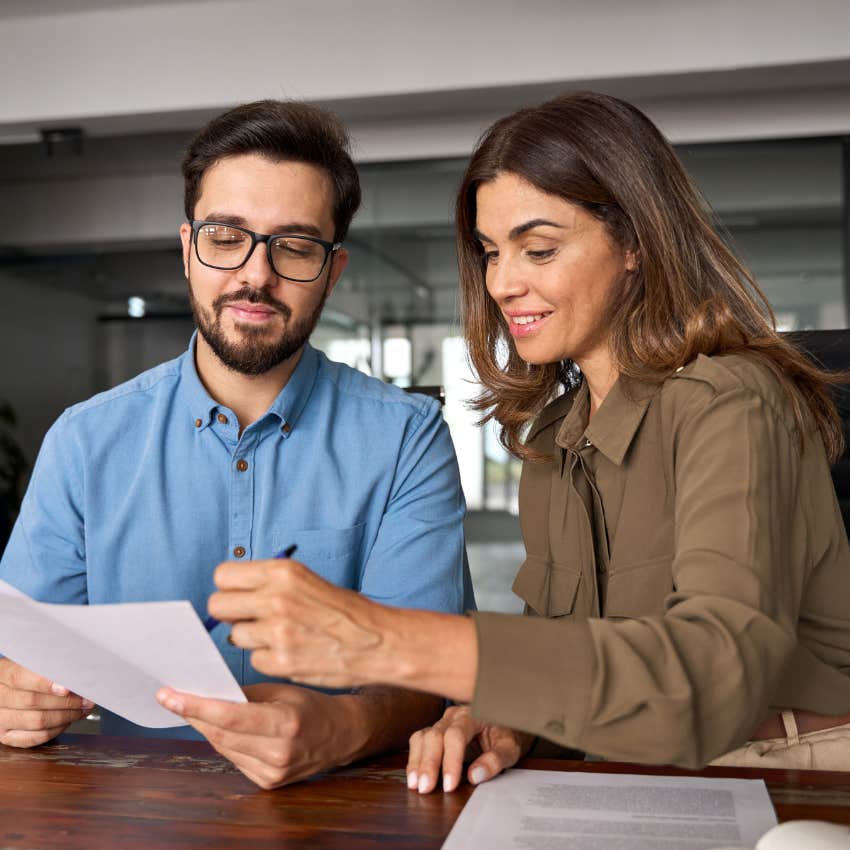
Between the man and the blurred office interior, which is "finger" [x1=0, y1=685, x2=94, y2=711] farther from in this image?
the blurred office interior

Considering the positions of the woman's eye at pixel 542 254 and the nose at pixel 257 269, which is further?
the nose at pixel 257 269

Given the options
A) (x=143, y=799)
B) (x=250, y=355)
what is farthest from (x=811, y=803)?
(x=250, y=355)

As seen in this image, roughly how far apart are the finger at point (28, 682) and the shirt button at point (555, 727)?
25.4 inches

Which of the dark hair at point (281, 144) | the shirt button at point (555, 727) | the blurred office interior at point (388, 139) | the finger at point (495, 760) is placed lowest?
the finger at point (495, 760)

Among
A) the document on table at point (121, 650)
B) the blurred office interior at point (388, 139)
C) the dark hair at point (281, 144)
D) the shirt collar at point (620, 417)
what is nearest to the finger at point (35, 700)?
the document on table at point (121, 650)

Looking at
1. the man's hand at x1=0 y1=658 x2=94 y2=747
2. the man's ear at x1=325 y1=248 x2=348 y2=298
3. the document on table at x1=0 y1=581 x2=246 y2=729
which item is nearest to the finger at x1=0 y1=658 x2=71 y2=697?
the man's hand at x1=0 y1=658 x2=94 y2=747

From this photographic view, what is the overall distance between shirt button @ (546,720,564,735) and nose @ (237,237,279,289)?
3.13 feet

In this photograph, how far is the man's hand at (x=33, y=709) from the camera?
1193mm

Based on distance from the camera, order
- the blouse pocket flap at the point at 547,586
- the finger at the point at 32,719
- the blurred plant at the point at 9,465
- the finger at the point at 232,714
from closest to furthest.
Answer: the finger at the point at 232,714
the finger at the point at 32,719
the blouse pocket flap at the point at 547,586
the blurred plant at the point at 9,465

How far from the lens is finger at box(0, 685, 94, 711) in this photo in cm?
120

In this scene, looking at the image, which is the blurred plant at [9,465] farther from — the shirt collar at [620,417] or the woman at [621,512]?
the shirt collar at [620,417]

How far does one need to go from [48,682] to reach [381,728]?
1.35ft

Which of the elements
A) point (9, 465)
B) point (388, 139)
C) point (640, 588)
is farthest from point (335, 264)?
point (9, 465)

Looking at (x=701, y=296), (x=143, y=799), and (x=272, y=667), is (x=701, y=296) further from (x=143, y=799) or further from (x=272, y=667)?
(x=143, y=799)
